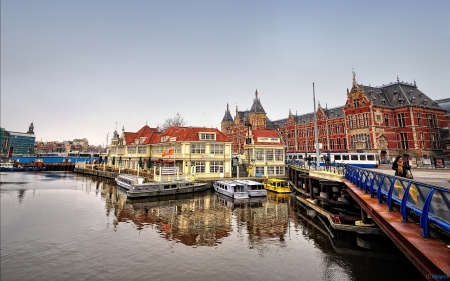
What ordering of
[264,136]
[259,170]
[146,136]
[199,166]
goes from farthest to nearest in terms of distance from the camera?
[146,136] < [264,136] < [259,170] < [199,166]

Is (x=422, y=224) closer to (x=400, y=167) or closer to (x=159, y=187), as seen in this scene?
(x=400, y=167)

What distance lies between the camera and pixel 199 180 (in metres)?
47.8

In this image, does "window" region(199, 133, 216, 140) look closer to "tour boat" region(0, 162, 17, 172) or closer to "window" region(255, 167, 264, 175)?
"window" region(255, 167, 264, 175)

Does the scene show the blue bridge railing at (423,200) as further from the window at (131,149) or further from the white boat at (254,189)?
the window at (131,149)

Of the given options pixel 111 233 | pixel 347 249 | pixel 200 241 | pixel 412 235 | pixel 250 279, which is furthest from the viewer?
pixel 111 233

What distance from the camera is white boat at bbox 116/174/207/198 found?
125 feet

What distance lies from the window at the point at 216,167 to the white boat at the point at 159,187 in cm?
661

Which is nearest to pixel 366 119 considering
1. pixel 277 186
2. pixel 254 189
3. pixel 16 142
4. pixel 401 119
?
pixel 401 119

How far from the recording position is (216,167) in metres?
52.2

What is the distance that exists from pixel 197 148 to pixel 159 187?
44.2 ft

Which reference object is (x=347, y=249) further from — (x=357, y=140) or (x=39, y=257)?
(x=357, y=140)

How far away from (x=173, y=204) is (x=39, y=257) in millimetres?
18643

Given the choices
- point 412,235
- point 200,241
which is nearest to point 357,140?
point 200,241

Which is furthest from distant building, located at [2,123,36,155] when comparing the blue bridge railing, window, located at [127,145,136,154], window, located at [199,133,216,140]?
the blue bridge railing
